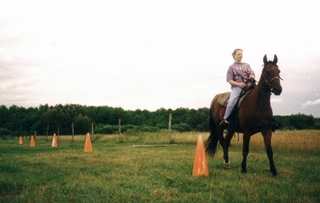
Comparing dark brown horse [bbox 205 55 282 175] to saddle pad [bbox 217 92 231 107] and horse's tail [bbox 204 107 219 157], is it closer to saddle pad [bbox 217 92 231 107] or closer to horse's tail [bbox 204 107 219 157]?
saddle pad [bbox 217 92 231 107]

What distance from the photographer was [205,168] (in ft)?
19.7

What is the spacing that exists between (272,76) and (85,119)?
259 feet

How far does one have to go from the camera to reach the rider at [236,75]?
278 inches

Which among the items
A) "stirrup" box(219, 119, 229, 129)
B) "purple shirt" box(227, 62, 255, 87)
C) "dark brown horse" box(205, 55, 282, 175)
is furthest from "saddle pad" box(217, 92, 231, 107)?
"dark brown horse" box(205, 55, 282, 175)

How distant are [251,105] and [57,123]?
77.9 metres

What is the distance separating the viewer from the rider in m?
7.05

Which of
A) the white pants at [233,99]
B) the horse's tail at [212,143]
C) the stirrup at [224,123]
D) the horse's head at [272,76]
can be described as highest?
the horse's head at [272,76]

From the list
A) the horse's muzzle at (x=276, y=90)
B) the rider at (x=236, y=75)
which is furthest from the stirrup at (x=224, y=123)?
the horse's muzzle at (x=276, y=90)

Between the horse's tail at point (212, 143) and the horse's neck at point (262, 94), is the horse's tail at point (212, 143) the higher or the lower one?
the lower one

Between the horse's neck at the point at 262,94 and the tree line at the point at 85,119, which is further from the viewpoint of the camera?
the tree line at the point at 85,119

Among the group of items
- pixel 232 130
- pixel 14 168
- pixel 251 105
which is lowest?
pixel 14 168

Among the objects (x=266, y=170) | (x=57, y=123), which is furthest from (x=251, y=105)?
(x=57, y=123)

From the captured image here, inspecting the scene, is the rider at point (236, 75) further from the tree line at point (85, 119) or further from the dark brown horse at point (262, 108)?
the tree line at point (85, 119)

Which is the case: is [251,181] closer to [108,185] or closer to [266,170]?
[266,170]
